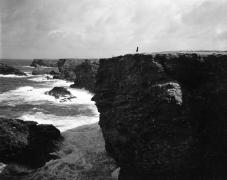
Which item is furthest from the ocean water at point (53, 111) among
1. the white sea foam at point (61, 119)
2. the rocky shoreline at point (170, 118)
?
the rocky shoreline at point (170, 118)

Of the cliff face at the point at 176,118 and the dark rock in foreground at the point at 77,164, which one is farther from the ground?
the cliff face at the point at 176,118

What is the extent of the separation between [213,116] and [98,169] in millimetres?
8045

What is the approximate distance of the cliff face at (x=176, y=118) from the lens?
1473 centimetres

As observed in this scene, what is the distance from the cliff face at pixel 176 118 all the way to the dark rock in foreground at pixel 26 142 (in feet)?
23.2

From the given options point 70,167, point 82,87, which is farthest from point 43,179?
point 82,87

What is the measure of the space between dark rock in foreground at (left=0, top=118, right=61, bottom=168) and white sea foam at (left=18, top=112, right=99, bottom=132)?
218 inches

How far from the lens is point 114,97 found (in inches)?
728

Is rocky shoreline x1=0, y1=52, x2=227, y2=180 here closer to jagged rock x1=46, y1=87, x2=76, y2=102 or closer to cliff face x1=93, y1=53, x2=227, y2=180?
cliff face x1=93, y1=53, x2=227, y2=180

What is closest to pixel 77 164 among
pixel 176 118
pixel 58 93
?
pixel 176 118

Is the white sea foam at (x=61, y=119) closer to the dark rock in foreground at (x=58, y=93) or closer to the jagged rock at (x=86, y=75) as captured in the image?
the dark rock in foreground at (x=58, y=93)

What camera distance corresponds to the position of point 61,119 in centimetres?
3131

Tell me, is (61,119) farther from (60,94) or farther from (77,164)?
(60,94)

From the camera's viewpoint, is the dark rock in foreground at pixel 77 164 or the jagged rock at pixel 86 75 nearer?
the dark rock in foreground at pixel 77 164

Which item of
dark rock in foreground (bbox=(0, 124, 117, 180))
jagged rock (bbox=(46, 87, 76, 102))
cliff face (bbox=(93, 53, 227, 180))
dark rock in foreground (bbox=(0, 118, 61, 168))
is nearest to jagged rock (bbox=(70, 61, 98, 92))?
jagged rock (bbox=(46, 87, 76, 102))
